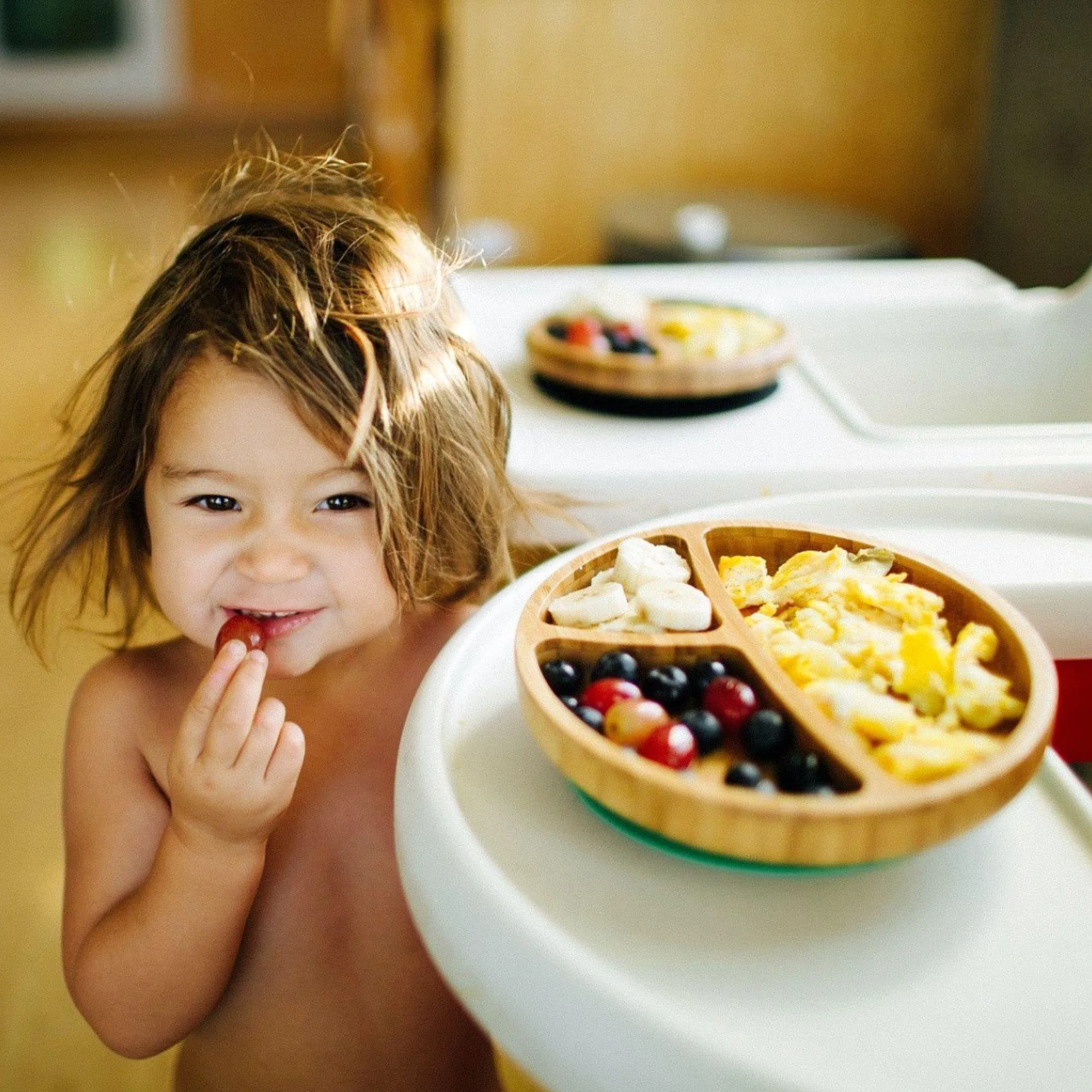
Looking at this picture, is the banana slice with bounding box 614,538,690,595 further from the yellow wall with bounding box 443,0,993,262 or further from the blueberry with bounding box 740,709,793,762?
the yellow wall with bounding box 443,0,993,262

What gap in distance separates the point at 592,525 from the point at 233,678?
38 cm

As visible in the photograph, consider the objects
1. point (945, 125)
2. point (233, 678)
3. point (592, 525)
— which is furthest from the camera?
point (945, 125)

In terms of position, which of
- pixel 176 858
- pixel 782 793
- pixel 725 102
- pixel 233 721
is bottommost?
pixel 176 858

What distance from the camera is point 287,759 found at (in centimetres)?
83

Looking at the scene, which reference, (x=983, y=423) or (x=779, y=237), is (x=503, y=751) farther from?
(x=779, y=237)

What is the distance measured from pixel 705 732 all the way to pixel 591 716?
6cm

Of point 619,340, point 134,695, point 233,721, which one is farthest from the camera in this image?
point 619,340

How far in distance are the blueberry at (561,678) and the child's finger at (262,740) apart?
0.23 m

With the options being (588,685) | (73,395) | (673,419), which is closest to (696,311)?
(673,419)

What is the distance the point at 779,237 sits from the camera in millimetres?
2330

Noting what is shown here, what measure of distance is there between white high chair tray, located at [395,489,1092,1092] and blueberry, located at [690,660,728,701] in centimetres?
9

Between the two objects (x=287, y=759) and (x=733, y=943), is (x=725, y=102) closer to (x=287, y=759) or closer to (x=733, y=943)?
(x=287, y=759)

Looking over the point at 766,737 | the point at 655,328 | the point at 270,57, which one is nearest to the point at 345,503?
the point at 766,737

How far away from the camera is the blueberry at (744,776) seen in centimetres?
58
